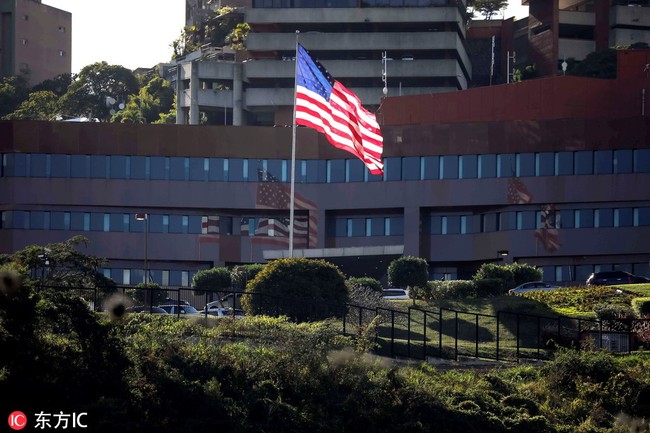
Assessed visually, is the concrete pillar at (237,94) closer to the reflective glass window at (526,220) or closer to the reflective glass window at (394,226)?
the reflective glass window at (394,226)

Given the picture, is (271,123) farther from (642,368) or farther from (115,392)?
(115,392)

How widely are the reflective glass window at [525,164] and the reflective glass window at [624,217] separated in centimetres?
548

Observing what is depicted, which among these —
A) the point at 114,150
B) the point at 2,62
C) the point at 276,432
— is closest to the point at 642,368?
the point at 276,432

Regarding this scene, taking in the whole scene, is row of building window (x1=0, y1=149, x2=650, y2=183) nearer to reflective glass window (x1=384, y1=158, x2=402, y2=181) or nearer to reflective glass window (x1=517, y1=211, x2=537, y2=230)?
reflective glass window (x1=384, y1=158, x2=402, y2=181)

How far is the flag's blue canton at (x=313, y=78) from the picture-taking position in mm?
53309

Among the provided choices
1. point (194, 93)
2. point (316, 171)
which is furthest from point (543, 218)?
point (194, 93)

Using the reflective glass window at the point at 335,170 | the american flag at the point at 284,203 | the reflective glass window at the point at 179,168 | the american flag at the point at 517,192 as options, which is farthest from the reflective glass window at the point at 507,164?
the reflective glass window at the point at 179,168

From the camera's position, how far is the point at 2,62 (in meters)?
141

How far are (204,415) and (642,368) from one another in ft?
49.0

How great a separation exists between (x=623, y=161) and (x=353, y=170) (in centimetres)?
1584

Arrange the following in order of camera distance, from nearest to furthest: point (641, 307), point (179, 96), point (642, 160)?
point (641, 307)
point (642, 160)
point (179, 96)

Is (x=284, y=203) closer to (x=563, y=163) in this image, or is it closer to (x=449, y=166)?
(x=449, y=166)

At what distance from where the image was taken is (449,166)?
3248 inches

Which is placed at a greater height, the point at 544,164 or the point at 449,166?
the point at 544,164
